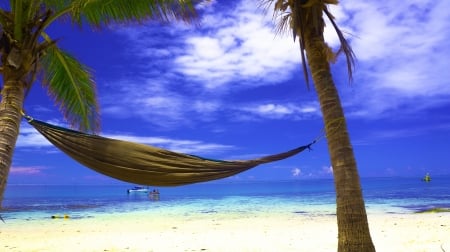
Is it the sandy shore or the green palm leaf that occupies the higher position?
the green palm leaf

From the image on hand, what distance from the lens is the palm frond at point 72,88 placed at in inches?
190

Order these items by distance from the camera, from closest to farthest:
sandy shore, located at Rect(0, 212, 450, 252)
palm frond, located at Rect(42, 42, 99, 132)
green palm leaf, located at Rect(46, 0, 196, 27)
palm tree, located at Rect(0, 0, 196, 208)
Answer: palm tree, located at Rect(0, 0, 196, 208) → green palm leaf, located at Rect(46, 0, 196, 27) → palm frond, located at Rect(42, 42, 99, 132) → sandy shore, located at Rect(0, 212, 450, 252)

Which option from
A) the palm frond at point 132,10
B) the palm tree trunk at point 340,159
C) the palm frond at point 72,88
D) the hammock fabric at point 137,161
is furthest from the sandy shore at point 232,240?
the palm frond at point 132,10

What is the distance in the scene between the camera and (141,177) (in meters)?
3.49

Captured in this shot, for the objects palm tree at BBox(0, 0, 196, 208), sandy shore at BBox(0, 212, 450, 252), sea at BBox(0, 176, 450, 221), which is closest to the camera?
palm tree at BBox(0, 0, 196, 208)

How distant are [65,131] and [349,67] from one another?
2.43m

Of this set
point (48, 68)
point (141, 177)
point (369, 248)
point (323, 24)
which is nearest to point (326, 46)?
point (323, 24)

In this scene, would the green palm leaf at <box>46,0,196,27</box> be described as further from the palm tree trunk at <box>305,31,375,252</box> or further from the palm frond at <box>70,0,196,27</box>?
the palm tree trunk at <box>305,31,375,252</box>

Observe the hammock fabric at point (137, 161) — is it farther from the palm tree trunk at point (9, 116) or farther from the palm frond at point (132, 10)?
the palm frond at point (132, 10)

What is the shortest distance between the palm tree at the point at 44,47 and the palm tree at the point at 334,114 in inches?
44.3

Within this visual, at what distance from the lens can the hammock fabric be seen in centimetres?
332

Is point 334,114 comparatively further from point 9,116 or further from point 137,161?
point 9,116

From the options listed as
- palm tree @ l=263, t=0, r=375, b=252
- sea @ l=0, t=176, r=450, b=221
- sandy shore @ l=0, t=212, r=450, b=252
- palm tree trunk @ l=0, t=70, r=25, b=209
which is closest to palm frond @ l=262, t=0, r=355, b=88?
palm tree @ l=263, t=0, r=375, b=252

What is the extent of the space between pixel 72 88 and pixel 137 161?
83.8 inches
